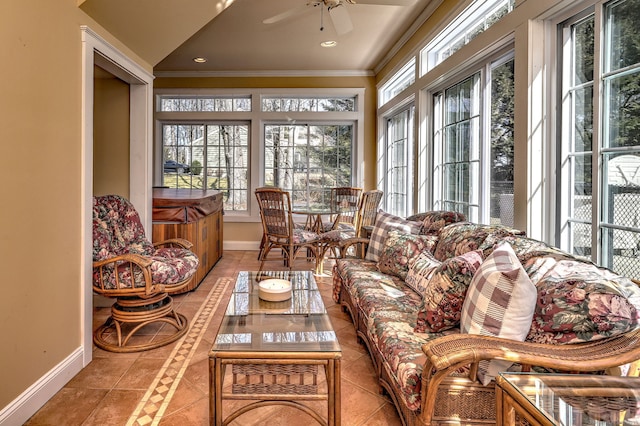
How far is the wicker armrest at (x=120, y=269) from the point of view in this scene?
2508 millimetres

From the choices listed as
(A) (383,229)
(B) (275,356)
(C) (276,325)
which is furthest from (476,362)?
(A) (383,229)

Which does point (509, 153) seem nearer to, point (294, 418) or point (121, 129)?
point (294, 418)

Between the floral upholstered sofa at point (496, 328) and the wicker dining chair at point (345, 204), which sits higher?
the wicker dining chair at point (345, 204)

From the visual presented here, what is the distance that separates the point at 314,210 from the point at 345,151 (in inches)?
74.9

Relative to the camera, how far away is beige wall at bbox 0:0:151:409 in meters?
1.69

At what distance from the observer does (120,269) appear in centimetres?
261

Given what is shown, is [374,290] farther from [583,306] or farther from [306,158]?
[306,158]

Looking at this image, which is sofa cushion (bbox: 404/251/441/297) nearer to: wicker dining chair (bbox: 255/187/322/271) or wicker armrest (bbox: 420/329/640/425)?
wicker armrest (bbox: 420/329/640/425)

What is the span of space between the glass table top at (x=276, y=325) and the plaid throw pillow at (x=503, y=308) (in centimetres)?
57

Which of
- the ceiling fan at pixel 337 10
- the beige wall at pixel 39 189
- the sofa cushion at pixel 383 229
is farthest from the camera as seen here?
the sofa cushion at pixel 383 229

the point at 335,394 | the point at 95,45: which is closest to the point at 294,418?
the point at 335,394

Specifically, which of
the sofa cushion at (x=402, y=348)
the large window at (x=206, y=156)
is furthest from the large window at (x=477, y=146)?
the large window at (x=206, y=156)

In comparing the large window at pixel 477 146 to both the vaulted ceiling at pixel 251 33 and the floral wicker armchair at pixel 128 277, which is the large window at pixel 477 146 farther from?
the floral wicker armchair at pixel 128 277

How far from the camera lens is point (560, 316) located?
4.50ft
